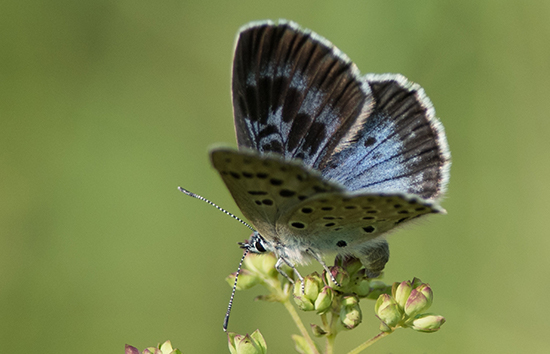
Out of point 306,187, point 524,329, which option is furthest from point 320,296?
point 524,329

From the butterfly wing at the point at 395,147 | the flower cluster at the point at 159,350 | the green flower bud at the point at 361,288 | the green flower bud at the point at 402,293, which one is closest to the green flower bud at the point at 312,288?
the green flower bud at the point at 361,288

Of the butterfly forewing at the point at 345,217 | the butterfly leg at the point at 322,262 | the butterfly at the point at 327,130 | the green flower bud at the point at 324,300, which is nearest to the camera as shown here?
the butterfly forewing at the point at 345,217

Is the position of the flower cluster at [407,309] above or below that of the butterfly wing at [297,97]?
below

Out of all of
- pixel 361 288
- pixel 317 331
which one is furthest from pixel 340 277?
pixel 317 331

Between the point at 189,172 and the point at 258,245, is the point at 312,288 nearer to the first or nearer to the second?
the point at 258,245

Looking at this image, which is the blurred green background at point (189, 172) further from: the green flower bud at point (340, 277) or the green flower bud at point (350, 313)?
the green flower bud at point (350, 313)

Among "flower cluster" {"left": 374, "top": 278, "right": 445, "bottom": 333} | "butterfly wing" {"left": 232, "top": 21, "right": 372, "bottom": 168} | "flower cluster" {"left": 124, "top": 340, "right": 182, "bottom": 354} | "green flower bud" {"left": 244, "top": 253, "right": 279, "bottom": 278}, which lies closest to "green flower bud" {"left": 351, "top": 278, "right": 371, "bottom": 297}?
"flower cluster" {"left": 374, "top": 278, "right": 445, "bottom": 333}

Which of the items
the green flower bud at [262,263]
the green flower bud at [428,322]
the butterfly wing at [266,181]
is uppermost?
the butterfly wing at [266,181]
